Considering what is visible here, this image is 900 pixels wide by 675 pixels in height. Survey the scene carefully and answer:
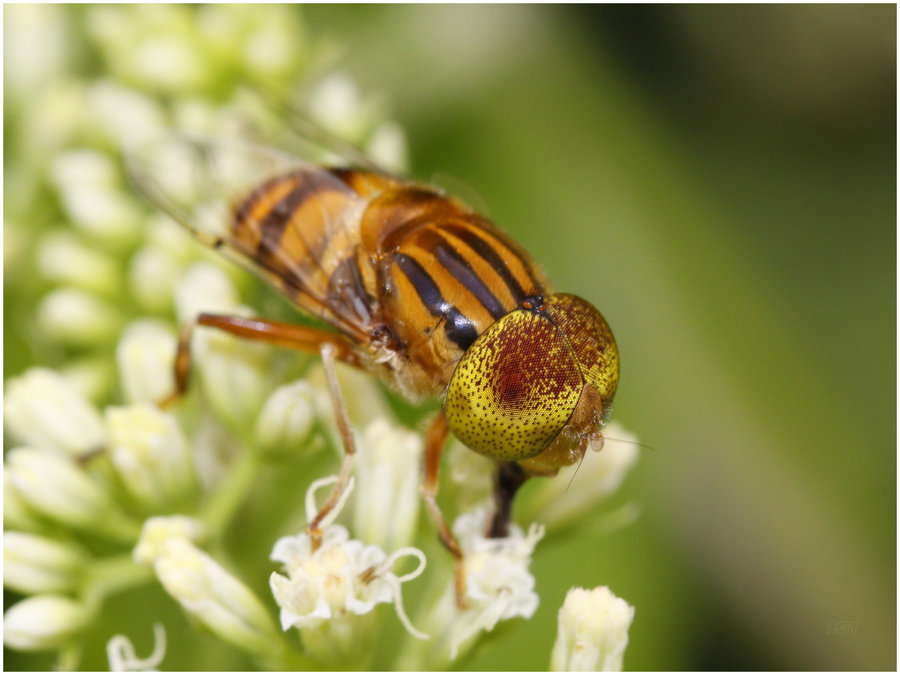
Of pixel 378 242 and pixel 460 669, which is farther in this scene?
pixel 378 242

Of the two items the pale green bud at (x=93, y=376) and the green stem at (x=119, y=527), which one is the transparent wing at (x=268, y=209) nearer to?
the pale green bud at (x=93, y=376)

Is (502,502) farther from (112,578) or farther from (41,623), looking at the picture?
(41,623)

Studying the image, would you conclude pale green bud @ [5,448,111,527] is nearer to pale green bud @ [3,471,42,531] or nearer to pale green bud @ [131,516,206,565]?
pale green bud @ [3,471,42,531]

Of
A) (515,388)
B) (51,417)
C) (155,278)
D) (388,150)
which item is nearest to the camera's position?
(515,388)

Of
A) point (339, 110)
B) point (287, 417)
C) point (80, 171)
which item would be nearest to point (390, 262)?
point (287, 417)

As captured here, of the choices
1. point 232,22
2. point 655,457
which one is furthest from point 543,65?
point 655,457

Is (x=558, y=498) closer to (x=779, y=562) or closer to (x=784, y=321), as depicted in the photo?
(x=779, y=562)
